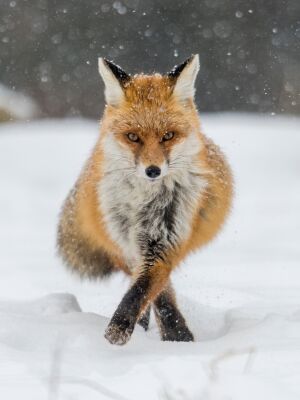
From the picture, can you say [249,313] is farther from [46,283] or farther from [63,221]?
[46,283]

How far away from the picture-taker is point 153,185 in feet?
14.9

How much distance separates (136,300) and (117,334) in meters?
0.30

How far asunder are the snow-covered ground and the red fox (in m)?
0.37

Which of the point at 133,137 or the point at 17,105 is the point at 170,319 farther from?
the point at 17,105

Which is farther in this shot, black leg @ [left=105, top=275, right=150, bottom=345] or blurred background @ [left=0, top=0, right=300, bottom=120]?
blurred background @ [left=0, top=0, right=300, bottom=120]

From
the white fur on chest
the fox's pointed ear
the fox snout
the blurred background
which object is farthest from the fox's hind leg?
the blurred background

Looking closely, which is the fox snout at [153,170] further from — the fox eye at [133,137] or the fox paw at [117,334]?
the fox paw at [117,334]

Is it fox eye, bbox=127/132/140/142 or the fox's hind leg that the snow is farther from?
fox eye, bbox=127/132/140/142

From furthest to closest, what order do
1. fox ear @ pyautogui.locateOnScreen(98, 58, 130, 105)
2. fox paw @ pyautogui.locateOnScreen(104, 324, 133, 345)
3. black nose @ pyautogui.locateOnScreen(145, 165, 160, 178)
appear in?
fox ear @ pyautogui.locateOnScreen(98, 58, 130, 105)
black nose @ pyautogui.locateOnScreen(145, 165, 160, 178)
fox paw @ pyautogui.locateOnScreen(104, 324, 133, 345)

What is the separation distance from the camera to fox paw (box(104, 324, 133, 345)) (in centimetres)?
392

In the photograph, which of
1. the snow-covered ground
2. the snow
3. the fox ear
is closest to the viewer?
the snow-covered ground

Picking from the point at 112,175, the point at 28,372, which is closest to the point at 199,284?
the point at 112,175

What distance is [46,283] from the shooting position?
6.50 meters

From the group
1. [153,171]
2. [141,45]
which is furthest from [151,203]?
[141,45]
